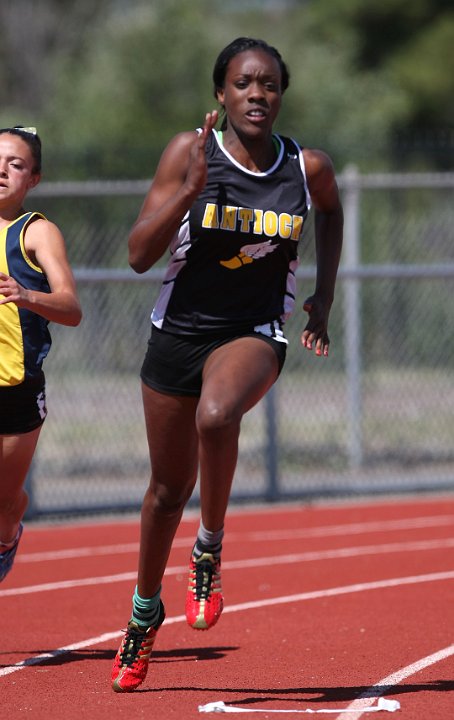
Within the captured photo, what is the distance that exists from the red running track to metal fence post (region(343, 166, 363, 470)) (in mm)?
1041

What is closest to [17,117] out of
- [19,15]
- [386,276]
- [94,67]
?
[94,67]

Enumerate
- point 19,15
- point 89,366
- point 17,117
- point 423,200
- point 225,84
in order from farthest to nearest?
point 19,15
point 17,117
point 423,200
point 89,366
point 225,84

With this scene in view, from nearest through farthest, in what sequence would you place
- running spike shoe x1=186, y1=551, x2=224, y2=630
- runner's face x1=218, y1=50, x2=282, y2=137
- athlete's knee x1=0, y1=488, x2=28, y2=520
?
running spike shoe x1=186, y1=551, x2=224, y2=630 < runner's face x1=218, y1=50, x2=282, y2=137 < athlete's knee x1=0, y1=488, x2=28, y2=520

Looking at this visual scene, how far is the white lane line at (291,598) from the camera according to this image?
22.6 ft

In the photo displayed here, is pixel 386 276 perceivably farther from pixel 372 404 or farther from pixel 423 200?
pixel 423 200

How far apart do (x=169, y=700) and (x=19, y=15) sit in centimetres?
4164

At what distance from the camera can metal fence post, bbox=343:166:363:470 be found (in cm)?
1330

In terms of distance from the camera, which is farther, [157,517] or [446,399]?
[446,399]

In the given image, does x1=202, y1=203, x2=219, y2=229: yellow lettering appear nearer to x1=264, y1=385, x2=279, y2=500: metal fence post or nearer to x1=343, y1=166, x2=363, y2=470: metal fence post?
x1=264, y1=385, x2=279, y2=500: metal fence post

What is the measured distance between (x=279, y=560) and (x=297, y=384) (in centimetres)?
362

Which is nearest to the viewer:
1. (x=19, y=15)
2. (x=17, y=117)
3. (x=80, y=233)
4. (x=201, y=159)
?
(x=201, y=159)

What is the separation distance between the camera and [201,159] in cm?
496

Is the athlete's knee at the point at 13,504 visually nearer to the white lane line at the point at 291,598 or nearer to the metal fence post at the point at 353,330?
the white lane line at the point at 291,598

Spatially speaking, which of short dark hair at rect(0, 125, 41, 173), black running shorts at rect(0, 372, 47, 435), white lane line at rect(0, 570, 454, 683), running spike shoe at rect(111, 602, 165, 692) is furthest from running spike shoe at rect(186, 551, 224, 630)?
short dark hair at rect(0, 125, 41, 173)
